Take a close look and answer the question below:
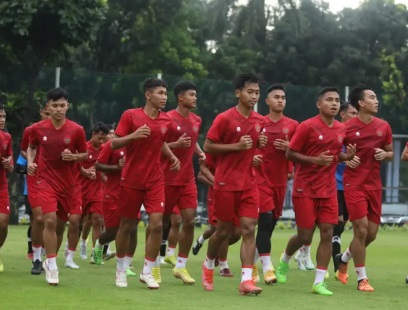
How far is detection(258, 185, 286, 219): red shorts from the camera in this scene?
1615 centimetres

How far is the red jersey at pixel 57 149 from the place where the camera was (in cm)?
1506

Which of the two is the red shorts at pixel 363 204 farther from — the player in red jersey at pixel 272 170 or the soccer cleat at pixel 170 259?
the soccer cleat at pixel 170 259

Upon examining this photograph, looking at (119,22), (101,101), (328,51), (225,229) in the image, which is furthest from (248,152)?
(328,51)

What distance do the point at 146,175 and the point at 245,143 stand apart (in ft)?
4.16

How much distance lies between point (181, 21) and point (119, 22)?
4571mm

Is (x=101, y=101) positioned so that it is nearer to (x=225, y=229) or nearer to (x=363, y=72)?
(x=225, y=229)

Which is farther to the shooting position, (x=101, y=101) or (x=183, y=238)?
(x=101, y=101)

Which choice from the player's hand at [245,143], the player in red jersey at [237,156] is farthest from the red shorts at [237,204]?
the player's hand at [245,143]

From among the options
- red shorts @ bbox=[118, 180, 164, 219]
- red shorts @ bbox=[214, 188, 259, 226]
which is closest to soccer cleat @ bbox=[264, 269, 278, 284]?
red shorts @ bbox=[214, 188, 259, 226]

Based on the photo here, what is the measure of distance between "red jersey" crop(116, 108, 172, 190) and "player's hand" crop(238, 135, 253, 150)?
105 cm

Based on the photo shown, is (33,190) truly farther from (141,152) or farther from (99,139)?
(99,139)

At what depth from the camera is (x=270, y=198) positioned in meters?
16.2

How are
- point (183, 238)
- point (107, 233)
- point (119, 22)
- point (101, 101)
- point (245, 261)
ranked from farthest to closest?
point (119, 22) → point (101, 101) → point (107, 233) → point (183, 238) → point (245, 261)

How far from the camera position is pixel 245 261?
13.6 m
